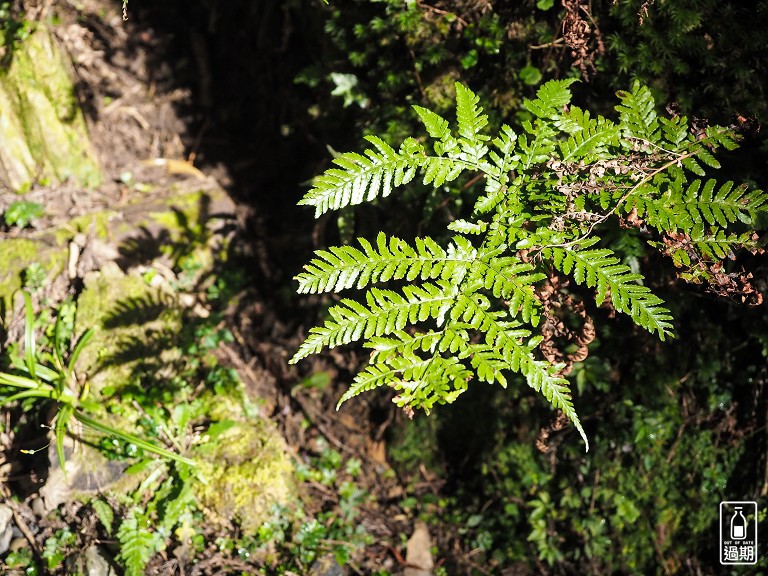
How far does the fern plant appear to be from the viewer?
2064 millimetres

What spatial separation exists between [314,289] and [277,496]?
190 cm

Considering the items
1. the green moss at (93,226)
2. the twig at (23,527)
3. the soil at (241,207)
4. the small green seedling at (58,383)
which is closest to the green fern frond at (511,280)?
the soil at (241,207)

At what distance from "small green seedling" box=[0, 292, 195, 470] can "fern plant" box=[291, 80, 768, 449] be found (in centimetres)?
164

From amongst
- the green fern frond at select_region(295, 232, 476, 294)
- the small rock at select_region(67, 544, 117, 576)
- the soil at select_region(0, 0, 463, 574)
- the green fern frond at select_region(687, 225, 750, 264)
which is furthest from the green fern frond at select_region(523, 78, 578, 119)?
the small rock at select_region(67, 544, 117, 576)

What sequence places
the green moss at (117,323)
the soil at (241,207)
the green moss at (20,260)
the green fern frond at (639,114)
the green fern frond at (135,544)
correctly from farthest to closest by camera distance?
the soil at (241,207), the green moss at (20,260), the green moss at (117,323), the green fern frond at (135,544), the green fern frond at (639,114)

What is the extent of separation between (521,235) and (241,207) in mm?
2982

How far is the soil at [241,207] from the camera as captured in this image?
12.8 ft

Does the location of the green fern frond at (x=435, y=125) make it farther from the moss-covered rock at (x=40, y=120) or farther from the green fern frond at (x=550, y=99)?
the moss-covered rock at (x=40, y=120)

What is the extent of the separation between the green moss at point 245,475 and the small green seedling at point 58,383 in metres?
0.23

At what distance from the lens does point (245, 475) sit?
335 cm

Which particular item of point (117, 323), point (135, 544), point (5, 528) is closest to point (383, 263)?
point (135, 544)

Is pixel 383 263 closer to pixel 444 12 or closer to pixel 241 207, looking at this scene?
pixel 444 12

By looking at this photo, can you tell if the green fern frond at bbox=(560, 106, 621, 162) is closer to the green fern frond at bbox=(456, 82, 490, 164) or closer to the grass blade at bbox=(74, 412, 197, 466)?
the green fern frond at bbox=(456, 82, 490, 164)

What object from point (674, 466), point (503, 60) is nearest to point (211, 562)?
point (674, 466)
